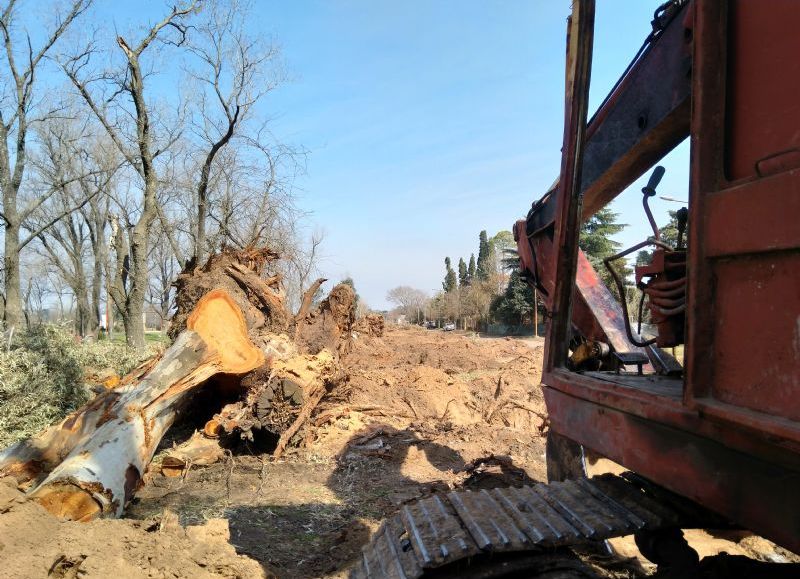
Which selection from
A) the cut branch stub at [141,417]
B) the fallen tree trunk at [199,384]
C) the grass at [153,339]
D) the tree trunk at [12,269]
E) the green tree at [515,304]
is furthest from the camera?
the green tree at [515,304]

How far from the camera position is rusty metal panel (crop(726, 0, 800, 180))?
1.51 meters

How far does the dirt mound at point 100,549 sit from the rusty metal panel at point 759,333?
9.32ft

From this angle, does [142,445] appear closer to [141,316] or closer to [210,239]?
[141,316]

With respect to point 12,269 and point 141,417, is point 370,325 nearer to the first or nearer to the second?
point 12,269

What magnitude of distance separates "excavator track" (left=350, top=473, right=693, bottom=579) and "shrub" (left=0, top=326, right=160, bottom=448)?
6187 mm

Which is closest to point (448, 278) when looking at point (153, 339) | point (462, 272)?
point (462, 272)

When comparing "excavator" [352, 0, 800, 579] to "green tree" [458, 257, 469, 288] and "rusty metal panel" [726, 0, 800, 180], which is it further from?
"green tree" [458, 257, 469, 288]

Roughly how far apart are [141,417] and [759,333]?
5.00 meters

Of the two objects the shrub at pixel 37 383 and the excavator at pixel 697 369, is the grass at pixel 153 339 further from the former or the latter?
the excavator at pixel 697 369

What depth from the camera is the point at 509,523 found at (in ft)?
6.60

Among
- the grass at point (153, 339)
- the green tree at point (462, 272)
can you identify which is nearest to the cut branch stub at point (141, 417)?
the grass at point (153, 339)

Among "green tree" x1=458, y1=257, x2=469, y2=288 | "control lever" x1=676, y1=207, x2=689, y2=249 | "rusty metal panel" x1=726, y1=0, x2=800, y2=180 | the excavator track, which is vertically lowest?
the excavator track

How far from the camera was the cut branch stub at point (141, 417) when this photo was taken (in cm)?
378

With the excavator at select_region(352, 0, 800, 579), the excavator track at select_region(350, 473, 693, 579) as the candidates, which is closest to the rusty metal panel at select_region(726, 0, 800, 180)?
the excavator at select_region(352, 0, 800, 579)
